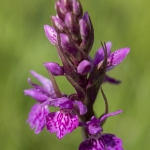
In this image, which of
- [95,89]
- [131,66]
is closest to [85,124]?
→ [95,89]

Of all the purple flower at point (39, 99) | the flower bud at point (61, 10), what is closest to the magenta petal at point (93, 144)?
the purple flower at point (39, 99)

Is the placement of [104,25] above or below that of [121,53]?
above

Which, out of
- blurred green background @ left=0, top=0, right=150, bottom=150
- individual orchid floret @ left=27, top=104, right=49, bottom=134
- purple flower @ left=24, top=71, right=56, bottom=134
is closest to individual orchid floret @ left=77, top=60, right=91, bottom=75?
purple flower @ left=24, top=71, right=56, bottom=134

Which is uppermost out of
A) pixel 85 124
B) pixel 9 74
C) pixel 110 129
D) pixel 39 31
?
pixel 39 31

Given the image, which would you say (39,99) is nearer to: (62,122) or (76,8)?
(62,122)

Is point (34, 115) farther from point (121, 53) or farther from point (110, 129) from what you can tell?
point (110, 129)

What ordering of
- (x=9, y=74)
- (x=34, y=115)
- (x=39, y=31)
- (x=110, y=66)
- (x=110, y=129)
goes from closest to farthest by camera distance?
(x=110, y=66) < (x=34, y=115) < (x=110, y=129) < (x=9, y=74) < (x=39, y=31)

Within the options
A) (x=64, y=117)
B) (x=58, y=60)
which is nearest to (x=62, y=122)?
(x=64, y=117)

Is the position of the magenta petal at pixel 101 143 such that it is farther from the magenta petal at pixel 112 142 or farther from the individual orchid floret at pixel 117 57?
the individual orchid floret at pixel 117 57
